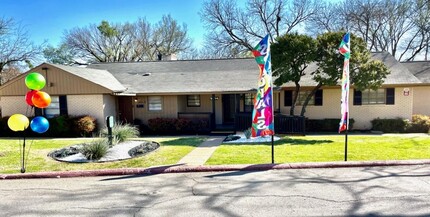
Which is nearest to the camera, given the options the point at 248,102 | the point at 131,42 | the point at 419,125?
the point at 419,125

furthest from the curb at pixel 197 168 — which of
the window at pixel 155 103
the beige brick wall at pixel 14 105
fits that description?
the beige brick wall at pixel 14 105

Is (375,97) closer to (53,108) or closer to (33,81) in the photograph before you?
(33,81)

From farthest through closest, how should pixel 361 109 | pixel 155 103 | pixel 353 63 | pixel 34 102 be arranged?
1. pixel 155 103
2. pixel 361 109
3. pixel 353 63
4. pixel 34 102

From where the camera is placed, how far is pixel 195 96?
1747 centimetres

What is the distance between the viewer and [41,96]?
7125 mm

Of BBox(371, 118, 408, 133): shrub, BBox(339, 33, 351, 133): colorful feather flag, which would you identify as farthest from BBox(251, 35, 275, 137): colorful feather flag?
BBox(371, 118, 408, 133): shrub

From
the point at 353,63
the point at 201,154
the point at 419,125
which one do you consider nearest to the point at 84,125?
the point at 201,154

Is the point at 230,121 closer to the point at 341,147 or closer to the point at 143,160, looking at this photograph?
the point at 341,147

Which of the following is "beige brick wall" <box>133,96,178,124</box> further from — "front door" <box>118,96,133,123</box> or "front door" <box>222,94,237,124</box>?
"front door" <box>222,94,237,124</box>

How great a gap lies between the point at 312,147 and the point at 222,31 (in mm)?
28497

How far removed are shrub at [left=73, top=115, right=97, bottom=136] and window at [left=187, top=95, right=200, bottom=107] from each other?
19.3 feet

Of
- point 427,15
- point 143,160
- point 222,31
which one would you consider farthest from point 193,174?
point 427,15

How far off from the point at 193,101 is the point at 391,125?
11374mm

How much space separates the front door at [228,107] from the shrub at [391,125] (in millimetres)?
8203
